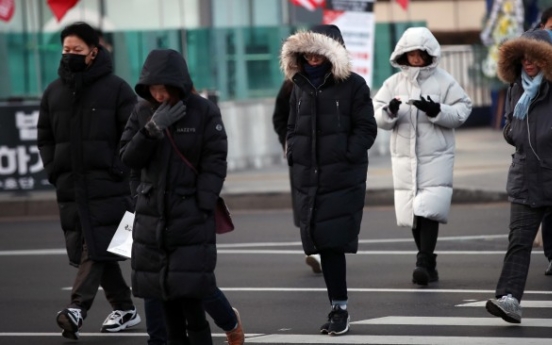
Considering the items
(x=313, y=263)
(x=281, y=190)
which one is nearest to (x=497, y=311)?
(x=313, y=263)

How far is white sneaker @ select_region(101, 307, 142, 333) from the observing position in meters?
9.59

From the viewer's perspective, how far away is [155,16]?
23.4 m

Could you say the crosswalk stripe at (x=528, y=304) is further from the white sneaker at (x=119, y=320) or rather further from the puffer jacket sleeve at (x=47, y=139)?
the puffer jacket sleeve at (x=47, y=139)

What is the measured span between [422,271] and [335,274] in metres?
2.02

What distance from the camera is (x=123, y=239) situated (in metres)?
8.66

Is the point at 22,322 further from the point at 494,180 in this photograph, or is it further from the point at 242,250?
the point at 494,180

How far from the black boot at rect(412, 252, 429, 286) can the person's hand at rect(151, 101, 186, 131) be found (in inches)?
157

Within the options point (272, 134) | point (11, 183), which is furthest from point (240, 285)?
point (272, 134)

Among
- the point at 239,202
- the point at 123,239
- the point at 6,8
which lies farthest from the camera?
the point at 6,8

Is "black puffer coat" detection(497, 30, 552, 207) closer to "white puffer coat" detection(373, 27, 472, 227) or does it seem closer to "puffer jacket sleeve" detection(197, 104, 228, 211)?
"white puffer coat" detection(373, 27, 472, 227)

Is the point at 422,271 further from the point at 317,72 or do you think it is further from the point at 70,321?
the point at 70,321

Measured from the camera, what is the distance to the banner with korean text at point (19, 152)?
60.4 feet

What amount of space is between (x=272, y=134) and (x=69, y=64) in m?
13.4

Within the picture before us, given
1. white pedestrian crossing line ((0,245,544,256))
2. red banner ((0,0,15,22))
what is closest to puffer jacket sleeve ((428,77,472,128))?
white pedestrian crossing line ((0,245,544,256))
